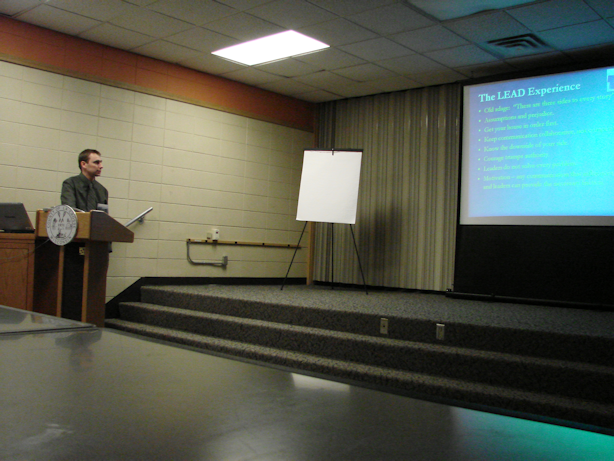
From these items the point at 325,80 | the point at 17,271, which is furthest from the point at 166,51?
the point at 17,271

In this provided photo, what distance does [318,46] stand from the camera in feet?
16.2

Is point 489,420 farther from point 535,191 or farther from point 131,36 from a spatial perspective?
point 131,36

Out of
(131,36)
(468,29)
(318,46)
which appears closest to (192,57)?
(131,36)

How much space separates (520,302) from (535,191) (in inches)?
39.8

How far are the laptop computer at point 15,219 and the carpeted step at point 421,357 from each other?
4.38 feet

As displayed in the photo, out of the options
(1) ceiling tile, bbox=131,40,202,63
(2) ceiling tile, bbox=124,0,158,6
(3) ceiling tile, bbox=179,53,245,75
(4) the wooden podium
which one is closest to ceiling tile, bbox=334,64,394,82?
(3) ceiling tile, bbox=179,53,245,75

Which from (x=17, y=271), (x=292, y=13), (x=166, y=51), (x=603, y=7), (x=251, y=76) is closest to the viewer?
(x=17, y=271)

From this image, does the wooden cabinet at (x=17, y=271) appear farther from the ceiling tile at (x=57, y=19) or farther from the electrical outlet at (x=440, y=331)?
the electrical outlet at (x=440, y=331)

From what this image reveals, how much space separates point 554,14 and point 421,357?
9.25 feet

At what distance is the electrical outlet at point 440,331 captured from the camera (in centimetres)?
322

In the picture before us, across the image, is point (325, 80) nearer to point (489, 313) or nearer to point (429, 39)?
point (429, 39)

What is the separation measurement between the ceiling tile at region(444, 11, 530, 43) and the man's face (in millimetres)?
3023

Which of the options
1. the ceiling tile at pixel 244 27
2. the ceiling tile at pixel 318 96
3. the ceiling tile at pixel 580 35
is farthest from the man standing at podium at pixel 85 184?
the ceiling tile at pixel 580 35

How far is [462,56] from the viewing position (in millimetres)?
4988
